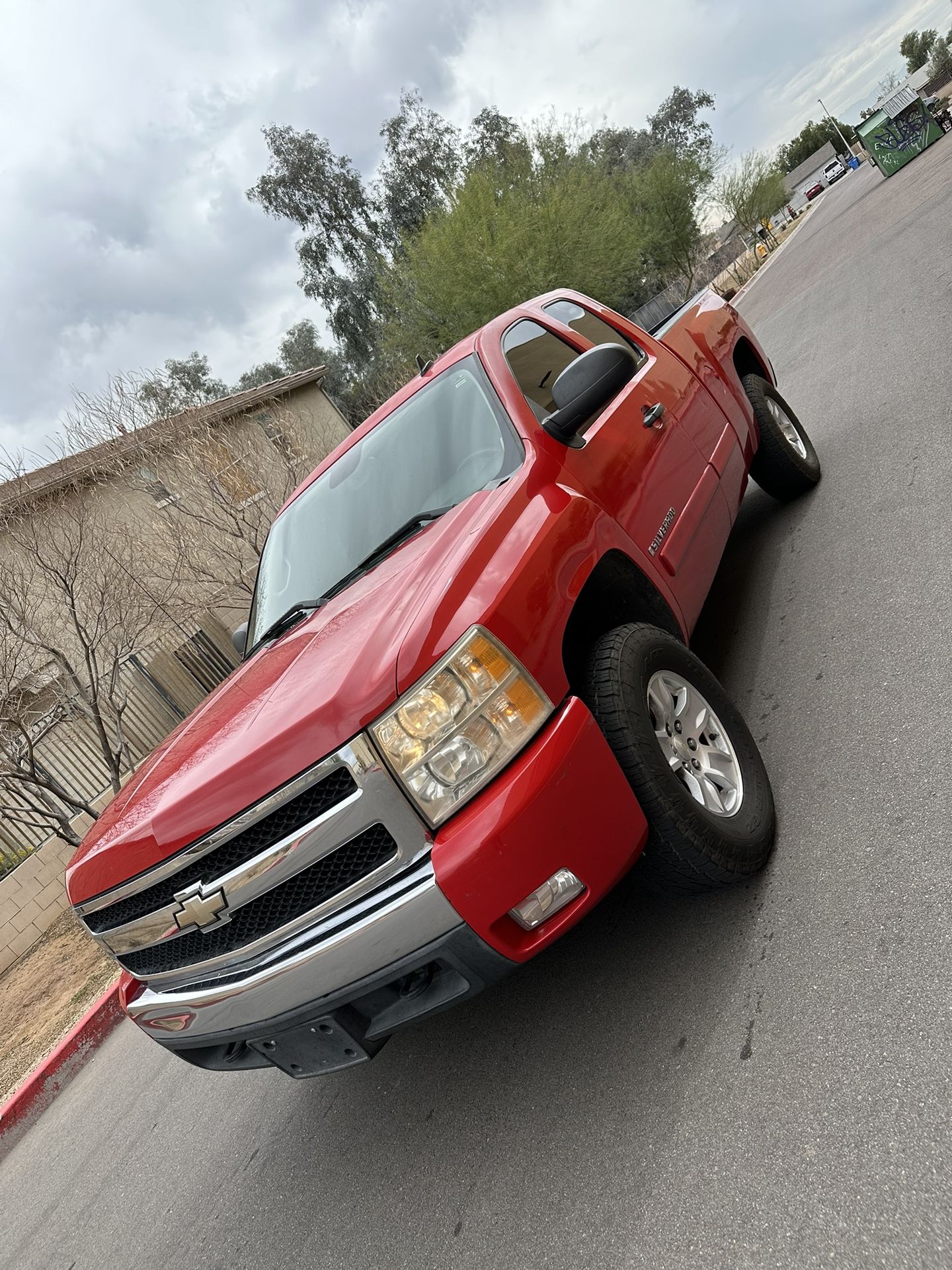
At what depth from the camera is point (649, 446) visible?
11.8 feet

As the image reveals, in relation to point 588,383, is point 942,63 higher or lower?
higher

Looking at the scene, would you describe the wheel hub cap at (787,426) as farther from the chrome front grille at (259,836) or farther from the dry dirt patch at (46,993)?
the dry dirt patch at (46,993)

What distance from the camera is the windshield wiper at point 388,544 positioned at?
117 inches

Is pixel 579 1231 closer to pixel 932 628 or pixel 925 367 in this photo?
pixel 932 628

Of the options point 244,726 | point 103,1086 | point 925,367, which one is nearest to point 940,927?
point 244,726

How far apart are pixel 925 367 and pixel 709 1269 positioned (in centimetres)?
597

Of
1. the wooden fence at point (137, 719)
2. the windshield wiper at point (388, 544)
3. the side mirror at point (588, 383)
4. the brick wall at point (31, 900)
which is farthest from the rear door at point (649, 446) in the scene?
the brick wall at point (31, 900)

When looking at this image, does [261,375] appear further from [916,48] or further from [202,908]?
[916,48]

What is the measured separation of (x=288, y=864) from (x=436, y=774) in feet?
1.43

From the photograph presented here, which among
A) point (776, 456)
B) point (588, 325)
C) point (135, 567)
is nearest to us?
point (588, 325)

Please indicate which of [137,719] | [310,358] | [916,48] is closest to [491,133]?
[310,358]

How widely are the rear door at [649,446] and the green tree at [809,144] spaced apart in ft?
453

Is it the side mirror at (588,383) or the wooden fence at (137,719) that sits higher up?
the wooden fence at (137,719)

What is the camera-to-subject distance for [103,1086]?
188 inches
